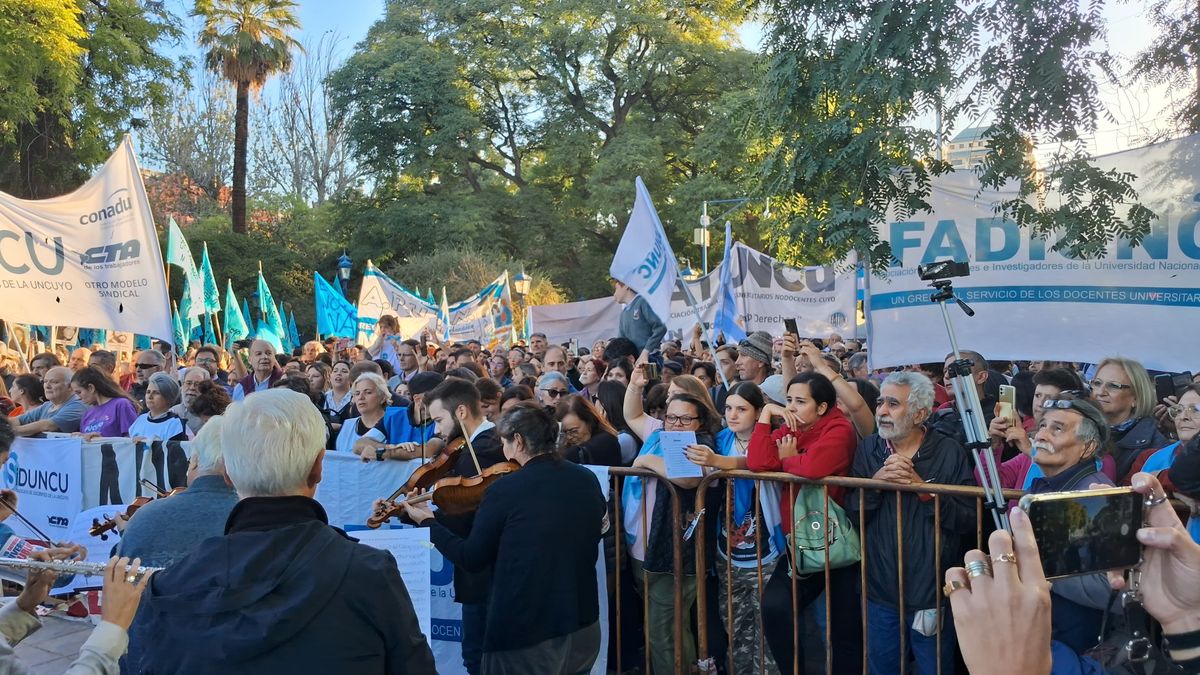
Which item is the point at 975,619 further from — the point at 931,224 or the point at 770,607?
the point at 931,224

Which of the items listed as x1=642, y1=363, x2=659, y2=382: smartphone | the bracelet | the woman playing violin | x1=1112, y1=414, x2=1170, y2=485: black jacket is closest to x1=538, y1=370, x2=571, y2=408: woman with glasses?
x1=642, y1=363, x2=659, y2=382: smartphone

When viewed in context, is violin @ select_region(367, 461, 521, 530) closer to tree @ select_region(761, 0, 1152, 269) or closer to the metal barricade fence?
the metal barricade fence

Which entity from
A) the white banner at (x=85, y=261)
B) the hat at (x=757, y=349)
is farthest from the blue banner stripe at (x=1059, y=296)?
the white banner at (x=85, y=261)

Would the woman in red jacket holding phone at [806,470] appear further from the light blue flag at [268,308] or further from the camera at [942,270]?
the light blue flag at [268,308]

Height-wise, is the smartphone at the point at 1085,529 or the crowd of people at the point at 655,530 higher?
the smartphone at the point at 1085,529

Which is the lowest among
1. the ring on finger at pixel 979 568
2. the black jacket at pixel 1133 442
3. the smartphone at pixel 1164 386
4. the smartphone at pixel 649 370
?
the black jacket at pixel 1133 442

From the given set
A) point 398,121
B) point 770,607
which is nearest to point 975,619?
point 770,607

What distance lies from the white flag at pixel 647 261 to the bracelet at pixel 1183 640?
22.5ft

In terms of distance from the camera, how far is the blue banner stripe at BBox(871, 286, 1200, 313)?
5906 mm

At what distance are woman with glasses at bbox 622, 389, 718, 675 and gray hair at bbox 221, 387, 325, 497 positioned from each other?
109 inches

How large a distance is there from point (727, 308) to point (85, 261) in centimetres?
678

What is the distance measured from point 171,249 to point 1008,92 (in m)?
13.6

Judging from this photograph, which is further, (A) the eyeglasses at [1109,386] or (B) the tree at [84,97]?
(B) the tree at [84,97]

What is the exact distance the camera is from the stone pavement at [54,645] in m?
5.98
